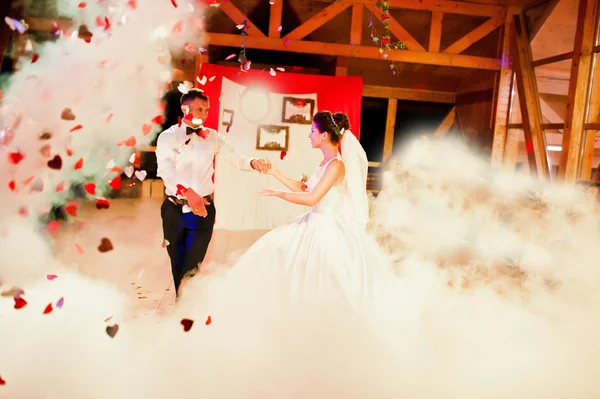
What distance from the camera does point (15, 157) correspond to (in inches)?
179

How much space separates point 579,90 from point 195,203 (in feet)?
16.7

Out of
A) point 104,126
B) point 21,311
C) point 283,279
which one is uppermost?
point 104,126

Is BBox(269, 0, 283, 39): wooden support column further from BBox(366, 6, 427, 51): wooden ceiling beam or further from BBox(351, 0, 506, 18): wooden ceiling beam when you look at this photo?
BBox(366, 6, 427, 51): wooden ceiling beam

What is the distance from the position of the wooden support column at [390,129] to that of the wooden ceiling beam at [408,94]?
139mm

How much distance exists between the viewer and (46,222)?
5848 mm

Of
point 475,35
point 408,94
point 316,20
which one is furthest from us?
point 408,94

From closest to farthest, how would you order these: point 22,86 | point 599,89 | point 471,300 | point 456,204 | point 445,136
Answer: point 471,300 → point 599,89 → point 456,204 → point 22,86 → point 445,136

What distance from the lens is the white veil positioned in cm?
307

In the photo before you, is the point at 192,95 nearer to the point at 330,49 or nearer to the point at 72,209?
the point at 72,209

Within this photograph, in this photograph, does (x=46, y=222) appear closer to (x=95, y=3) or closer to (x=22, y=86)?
(x=22, y=86)

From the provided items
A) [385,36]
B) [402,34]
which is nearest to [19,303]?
[385,36]

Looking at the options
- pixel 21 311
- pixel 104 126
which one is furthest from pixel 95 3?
pixel 21 311

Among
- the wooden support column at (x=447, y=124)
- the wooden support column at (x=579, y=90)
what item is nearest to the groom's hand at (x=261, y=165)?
the wooden support column at (x=579, y=90)

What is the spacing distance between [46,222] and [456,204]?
510cm
